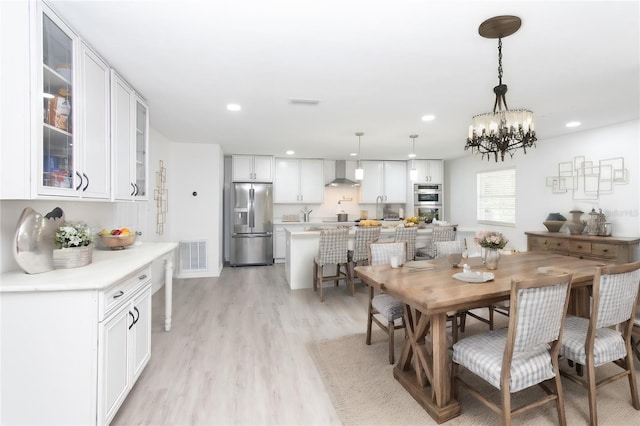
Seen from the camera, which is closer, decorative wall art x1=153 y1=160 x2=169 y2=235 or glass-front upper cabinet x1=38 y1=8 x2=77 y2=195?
glass-front upper cabinet x1=38 y1=8 x2=77 y2=195

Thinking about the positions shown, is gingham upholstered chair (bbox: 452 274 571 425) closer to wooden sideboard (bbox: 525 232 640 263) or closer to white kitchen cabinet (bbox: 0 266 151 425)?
white kitchen cabinet (bbox: 0 266 151 425)

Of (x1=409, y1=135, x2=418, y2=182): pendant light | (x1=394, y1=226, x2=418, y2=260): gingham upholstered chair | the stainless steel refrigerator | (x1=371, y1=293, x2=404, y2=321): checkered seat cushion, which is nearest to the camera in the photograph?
(x1=371, y1=293, x2=404, y2=321): checkered seat cushion

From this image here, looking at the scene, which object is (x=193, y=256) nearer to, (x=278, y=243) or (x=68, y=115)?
(x=278, y=243)

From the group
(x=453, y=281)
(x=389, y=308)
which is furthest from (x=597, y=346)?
(x=389, y=308)

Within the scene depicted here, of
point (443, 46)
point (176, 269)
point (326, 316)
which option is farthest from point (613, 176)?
point (176, 269)

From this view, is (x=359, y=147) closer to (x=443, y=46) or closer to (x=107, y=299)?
(x=443, y=46)

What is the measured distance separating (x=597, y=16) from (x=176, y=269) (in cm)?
592

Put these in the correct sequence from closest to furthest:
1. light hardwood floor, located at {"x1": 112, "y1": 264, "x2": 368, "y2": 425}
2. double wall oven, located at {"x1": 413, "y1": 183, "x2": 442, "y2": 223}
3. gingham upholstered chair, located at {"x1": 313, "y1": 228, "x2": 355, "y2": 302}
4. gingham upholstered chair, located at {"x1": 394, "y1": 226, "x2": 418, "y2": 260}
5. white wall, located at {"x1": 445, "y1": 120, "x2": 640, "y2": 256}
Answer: light hardwood floor, located at {"x1": 112, "y1": 264, "x2": 368, "y2": 425}
white wall, located at {"x1": 445, "y1": 120, "x2": 640, "y2": 256}
gingham upholstered chair, located at {"x1": 313, "y1": 228, "x2": 355, "y2": 302}
gingham upholstered chair, located at {"x1": 394, "y1": 226, "x2": 418, "y2": 260}
double wall oven, located at {"x1": 413, "y1": 183, "x2": 442, "y2": 223}

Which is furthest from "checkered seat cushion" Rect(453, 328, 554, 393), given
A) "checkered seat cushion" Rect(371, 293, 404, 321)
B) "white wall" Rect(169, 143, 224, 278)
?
"white wall" Rect(169, 143, 224, 278)

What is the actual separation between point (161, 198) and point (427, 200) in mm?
5573

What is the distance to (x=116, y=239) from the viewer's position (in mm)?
2600

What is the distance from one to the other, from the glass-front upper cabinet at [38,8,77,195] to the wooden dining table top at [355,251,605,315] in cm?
213

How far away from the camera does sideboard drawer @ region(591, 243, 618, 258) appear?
388 cm

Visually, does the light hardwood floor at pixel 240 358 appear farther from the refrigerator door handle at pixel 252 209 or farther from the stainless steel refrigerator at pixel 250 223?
the refrigerator door handle at pixel 252 209
